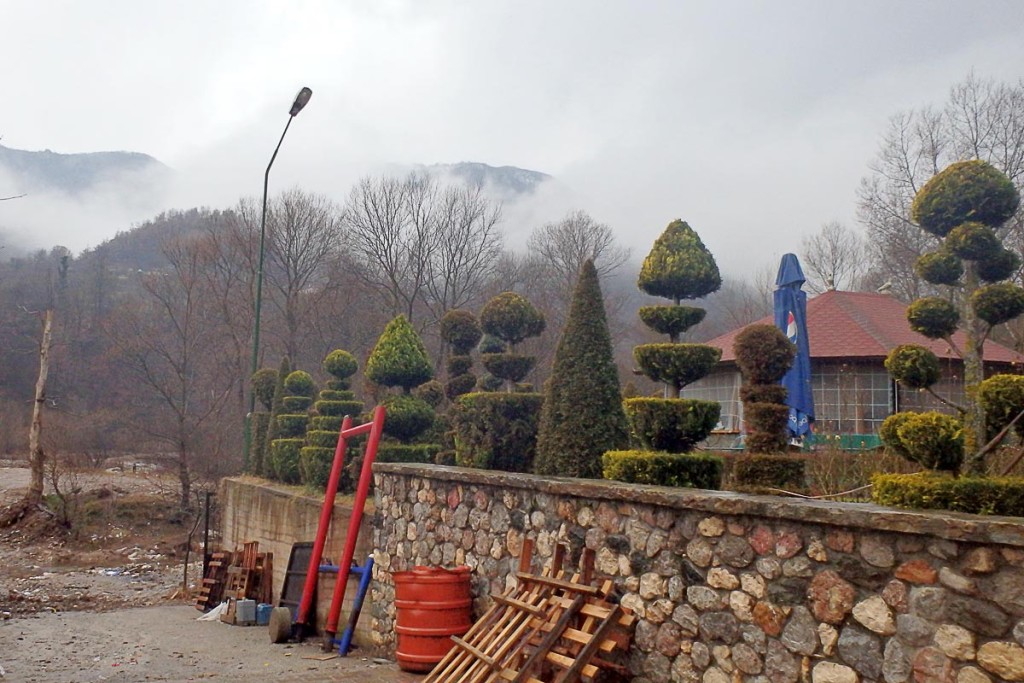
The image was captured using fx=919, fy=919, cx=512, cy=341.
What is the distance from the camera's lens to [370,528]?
11.7 meters

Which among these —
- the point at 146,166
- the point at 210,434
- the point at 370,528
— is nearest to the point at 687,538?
the point at 370,528

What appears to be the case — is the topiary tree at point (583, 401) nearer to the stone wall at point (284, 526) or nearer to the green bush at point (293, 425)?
the stone wall at point (284, 526)

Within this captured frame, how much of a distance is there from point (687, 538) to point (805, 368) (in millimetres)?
7920

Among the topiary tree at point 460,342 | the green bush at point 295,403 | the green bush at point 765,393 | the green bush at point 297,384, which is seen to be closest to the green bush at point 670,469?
the green bush at point 765,393

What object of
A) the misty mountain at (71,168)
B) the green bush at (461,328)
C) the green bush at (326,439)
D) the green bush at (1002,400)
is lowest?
the green bush at (326,439)

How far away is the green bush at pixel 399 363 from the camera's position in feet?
50.1

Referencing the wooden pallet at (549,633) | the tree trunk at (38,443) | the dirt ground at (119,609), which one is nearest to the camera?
the wooden pallet at (549,633)

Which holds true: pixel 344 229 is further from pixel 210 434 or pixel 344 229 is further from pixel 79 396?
pixel 79 396

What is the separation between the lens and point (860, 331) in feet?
64.5

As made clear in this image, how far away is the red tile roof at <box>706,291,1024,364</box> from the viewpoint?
1870 cm

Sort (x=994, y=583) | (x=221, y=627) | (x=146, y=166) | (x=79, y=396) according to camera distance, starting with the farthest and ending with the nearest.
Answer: (x=146, y=166)
(x=79, y=396)
(x=221, y=627)
(x=994, y=583)

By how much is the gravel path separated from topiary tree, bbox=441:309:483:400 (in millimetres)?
5211

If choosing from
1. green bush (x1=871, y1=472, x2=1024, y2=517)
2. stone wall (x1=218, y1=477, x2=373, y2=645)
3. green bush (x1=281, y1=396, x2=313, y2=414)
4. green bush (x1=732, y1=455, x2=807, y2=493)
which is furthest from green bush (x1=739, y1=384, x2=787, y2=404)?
green bush (x1=281, y1=396, x2=313, y2=414)

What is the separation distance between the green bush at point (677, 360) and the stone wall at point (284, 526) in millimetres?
4699
